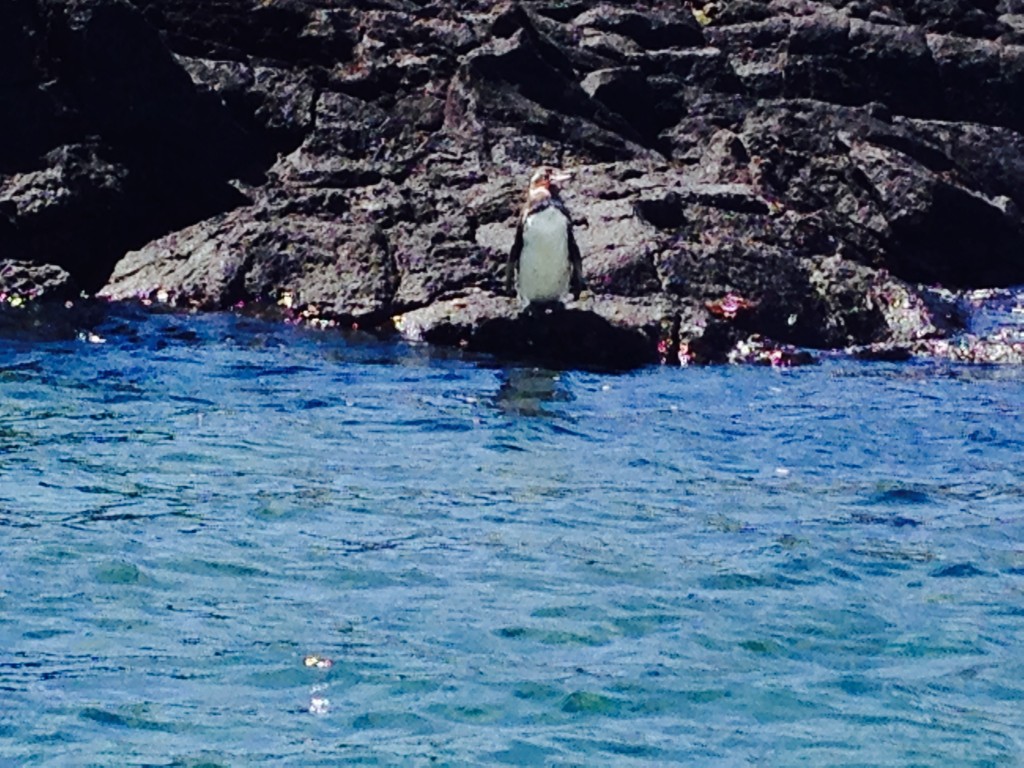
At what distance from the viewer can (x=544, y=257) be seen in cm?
1515

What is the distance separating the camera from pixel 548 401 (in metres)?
13.1

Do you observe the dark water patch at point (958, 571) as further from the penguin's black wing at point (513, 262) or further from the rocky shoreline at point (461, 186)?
the penguin's black wing at point (513, 262)

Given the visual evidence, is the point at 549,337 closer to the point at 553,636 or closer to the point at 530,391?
the point at 530,391

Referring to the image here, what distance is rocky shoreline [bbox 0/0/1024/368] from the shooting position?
16375 millimetres

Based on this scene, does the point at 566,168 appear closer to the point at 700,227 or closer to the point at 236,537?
the point at 700,227

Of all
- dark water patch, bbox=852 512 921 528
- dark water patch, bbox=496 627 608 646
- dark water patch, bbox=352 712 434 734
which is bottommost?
dark water patch, bbox=352 712 434 734

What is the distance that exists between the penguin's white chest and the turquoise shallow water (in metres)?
1.57

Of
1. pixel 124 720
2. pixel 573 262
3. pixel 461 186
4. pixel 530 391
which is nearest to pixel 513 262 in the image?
pixel 573 262

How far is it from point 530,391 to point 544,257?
6.85 feet

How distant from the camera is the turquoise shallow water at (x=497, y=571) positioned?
6301 millimetres

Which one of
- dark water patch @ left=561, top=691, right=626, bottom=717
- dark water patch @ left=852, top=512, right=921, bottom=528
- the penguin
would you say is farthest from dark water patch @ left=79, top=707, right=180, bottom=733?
the penguin

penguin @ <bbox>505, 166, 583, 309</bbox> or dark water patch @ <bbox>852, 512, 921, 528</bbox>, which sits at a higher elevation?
penguin @ <bbox>505, 166, 583, 309</bbox>

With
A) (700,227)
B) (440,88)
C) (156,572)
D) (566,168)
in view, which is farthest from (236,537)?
(440,88)

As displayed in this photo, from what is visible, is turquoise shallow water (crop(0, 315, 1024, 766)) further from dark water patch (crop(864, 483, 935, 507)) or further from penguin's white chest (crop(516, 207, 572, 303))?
penguin's white chest (crop(516, 207, 572, 303))
